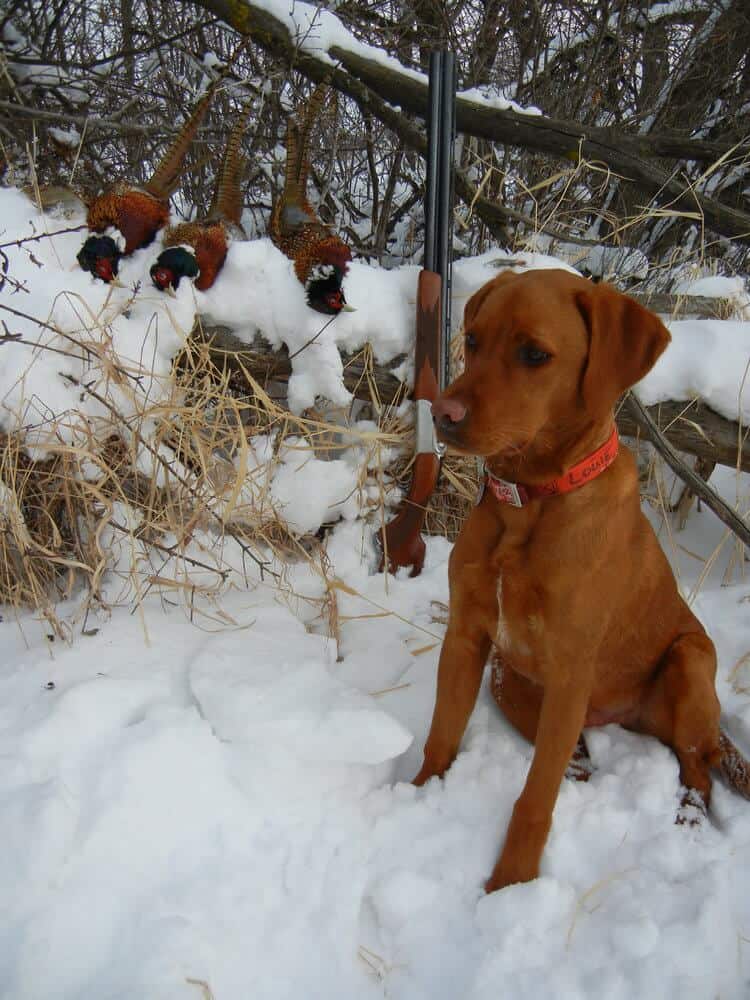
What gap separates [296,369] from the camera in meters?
2.21

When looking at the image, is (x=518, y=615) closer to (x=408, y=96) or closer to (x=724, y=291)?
(x=724, y=291)

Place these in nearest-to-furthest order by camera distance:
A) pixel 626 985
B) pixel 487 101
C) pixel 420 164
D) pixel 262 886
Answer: pixel 626 985
pixel 262 886
pixel 487 101
pixel 420 164

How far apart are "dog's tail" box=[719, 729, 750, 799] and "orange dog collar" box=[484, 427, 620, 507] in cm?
79

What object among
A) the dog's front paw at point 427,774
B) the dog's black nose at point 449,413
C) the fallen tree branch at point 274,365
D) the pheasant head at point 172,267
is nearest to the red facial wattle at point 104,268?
the pheasant head at point 172,267

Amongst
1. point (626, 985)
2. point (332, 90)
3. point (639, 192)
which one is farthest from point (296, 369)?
point (639, 192)

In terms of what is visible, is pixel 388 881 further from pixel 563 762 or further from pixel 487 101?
pixel 487 101

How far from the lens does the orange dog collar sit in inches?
50.9

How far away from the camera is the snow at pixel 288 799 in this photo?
3.84 feet

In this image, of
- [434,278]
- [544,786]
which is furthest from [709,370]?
[544,786]

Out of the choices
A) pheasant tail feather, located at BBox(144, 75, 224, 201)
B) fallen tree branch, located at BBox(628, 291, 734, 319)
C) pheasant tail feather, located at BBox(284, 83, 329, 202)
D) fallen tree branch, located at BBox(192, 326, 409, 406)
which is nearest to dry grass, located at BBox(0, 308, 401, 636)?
fallen tree branch, located at BBox(192, 326, 409, 406)

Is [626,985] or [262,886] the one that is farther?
[262,886]

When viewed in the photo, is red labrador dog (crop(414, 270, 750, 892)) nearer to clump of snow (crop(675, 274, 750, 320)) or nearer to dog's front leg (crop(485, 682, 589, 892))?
dog's front leg (crop(485, 682, 589, 892))

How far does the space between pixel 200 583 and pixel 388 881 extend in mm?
1141

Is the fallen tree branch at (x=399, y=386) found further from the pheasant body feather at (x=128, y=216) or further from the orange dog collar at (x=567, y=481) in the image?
the orange dog collar at (x=567, y=481)
